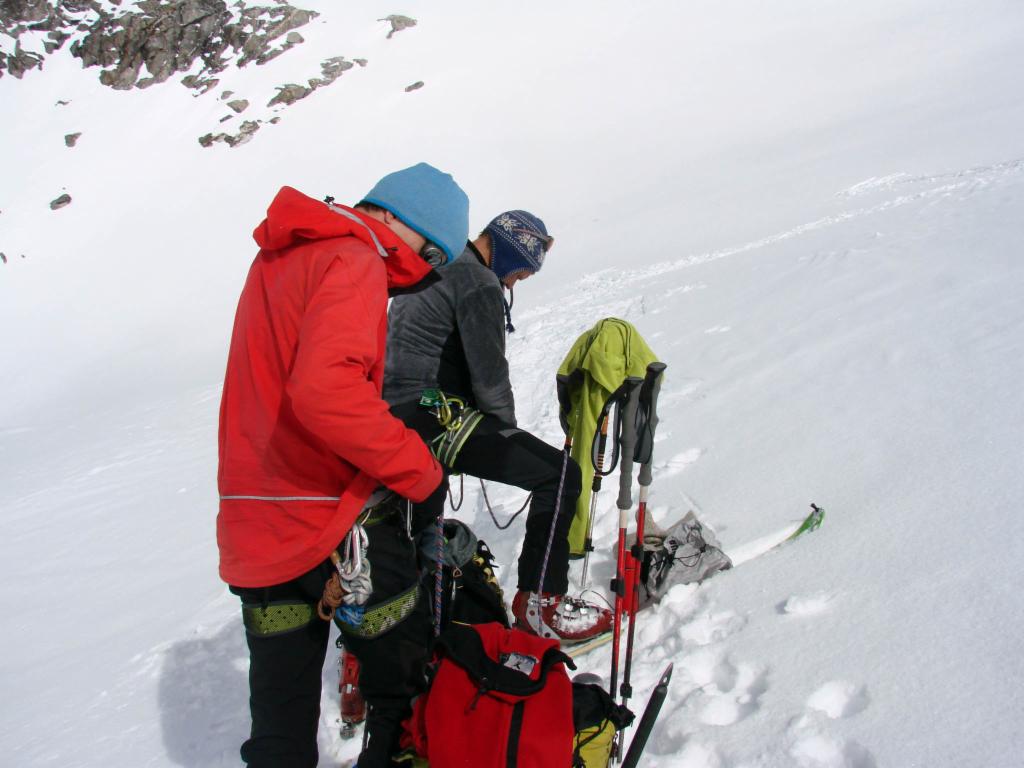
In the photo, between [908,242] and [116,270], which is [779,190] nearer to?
[908,242]

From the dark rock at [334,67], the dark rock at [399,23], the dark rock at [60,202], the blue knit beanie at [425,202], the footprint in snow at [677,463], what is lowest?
the dark rock at [60,202]

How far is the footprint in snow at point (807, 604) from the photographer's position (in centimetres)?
247

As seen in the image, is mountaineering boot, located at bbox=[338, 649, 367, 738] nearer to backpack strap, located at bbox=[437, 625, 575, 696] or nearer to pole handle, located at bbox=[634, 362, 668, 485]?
backpack strap, located at bbox=[437, 625, 575, 696]

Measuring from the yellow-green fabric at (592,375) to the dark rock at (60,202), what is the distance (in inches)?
1104

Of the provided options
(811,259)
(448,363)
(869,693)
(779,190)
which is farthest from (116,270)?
(869,693)

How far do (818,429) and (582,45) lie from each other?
30.8 meters

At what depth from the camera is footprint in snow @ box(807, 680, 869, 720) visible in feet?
6.59

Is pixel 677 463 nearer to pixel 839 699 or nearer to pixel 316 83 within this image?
pixel 839 699

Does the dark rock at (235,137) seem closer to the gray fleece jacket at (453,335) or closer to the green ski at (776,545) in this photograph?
the gray fleece jacket at (453,335)

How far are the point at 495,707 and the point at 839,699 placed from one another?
1029 millimetres

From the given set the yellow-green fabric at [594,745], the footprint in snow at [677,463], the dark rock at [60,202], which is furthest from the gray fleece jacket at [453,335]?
the dark rock at [60,202]

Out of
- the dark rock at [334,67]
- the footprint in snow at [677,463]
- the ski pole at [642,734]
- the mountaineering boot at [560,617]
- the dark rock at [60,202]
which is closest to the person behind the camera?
the ski pole at [642,734]

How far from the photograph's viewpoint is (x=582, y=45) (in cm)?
3067

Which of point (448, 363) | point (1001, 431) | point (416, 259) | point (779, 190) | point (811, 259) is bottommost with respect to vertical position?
point (779, 190)
